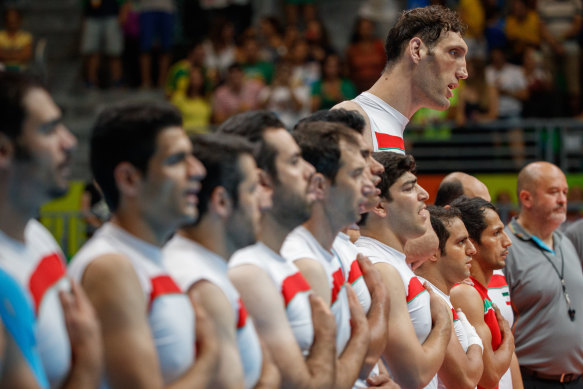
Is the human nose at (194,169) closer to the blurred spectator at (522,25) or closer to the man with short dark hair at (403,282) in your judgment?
the man with short dark hair at (403,282)

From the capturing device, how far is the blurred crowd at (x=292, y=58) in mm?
11797

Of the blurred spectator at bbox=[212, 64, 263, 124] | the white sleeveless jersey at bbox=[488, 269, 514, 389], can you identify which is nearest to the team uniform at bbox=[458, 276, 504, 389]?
the white sleeveless jersey at bbox=[488, 269, 514, 389]

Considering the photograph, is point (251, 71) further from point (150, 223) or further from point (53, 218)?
point (150, 223)

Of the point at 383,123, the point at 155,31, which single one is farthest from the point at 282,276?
the point at 155,31

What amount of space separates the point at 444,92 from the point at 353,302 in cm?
201

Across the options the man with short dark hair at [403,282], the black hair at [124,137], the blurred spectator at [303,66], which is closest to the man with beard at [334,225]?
the man with short dark hair at [403,282]

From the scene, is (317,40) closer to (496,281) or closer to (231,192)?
(496,281)

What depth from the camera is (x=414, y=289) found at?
4203 millimetres

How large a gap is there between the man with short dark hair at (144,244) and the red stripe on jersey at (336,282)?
0.93 m

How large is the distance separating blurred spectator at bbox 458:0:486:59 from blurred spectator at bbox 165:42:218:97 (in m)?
3.50

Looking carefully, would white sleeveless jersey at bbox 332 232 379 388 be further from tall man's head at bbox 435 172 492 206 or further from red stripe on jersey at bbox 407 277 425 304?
tall man's head at bbox 435 172 492 206

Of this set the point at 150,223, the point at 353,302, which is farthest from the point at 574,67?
the point at 150,223

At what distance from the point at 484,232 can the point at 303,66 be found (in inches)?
275

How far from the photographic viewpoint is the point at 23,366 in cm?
233
